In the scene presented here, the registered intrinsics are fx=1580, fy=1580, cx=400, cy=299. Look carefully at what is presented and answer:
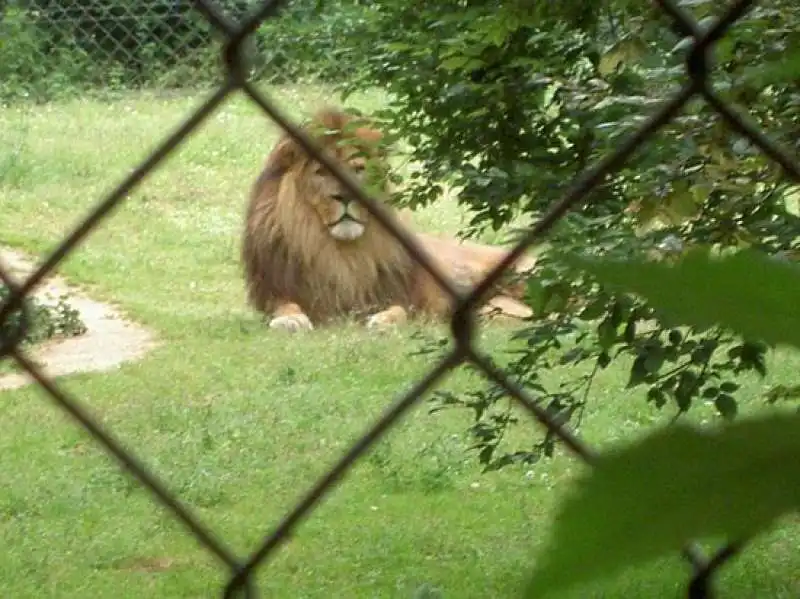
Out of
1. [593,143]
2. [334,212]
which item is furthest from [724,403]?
[334,212]

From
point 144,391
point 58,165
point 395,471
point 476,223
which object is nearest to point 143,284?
point 58,165

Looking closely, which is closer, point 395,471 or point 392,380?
point 395,471

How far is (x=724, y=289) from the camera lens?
24 cm

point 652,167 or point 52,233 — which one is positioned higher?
point 652,167

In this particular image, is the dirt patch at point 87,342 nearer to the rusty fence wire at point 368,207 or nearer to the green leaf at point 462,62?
the green leaf at point 462,62

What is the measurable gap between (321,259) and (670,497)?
15.0 ft

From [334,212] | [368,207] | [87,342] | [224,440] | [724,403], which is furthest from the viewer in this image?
[334,212]

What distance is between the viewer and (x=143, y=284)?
4934mm

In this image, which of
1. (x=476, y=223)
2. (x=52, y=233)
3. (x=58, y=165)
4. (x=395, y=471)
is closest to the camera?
(x=476, y=223)

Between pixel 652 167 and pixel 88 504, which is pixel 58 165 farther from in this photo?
pixel 652 167

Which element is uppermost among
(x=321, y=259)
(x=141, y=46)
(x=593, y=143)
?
(x=593, y=143)

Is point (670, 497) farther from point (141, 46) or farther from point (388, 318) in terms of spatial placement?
point (388, 318)

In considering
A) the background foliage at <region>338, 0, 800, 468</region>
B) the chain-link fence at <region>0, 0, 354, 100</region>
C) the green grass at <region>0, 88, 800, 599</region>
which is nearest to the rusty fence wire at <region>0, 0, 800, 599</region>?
the chain-link fence at <region>0, 0, 354, 100</region>

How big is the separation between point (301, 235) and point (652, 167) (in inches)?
140
